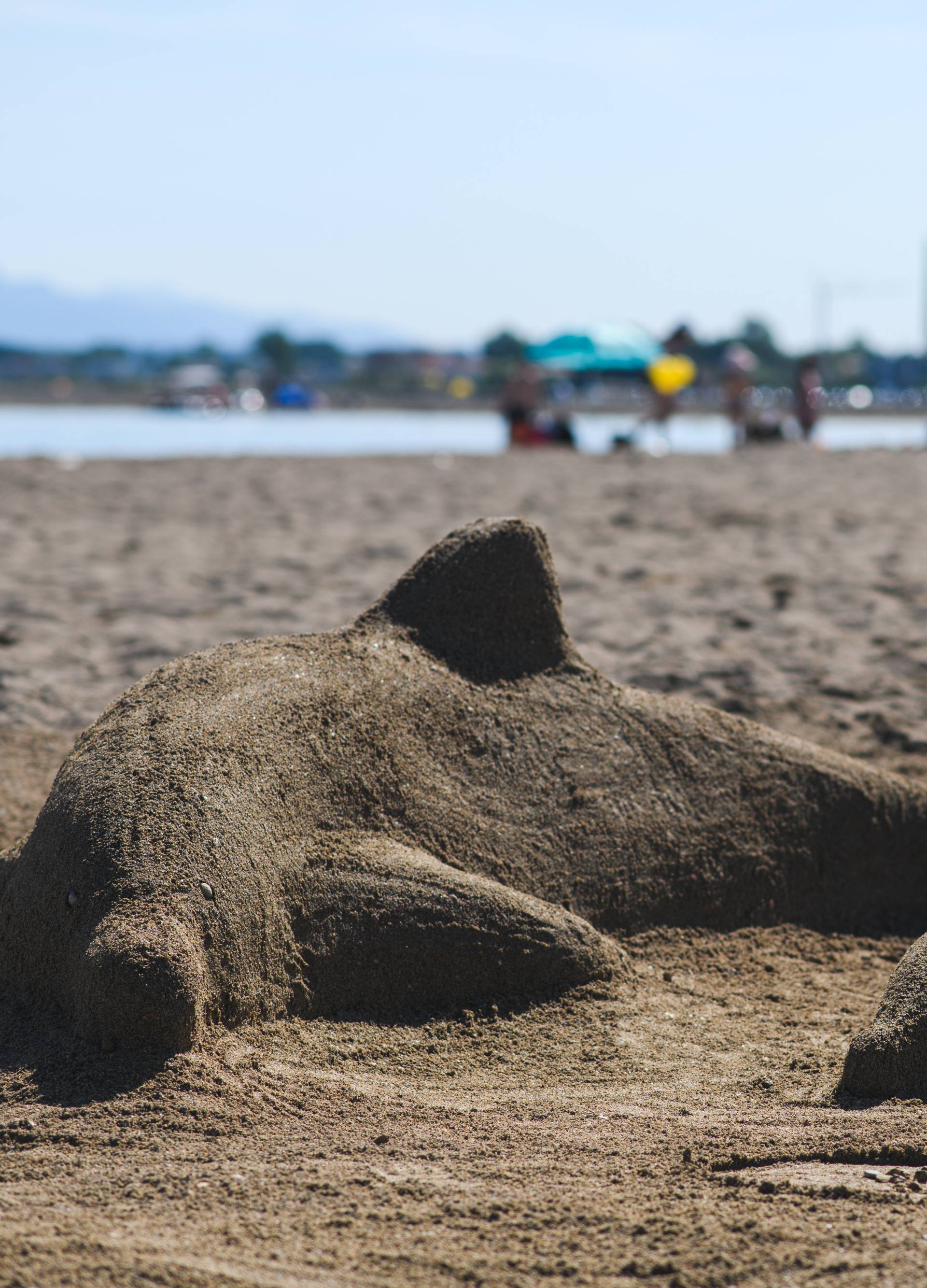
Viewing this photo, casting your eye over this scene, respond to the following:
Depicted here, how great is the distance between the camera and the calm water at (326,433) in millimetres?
18375

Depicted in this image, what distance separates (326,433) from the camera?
107 ft

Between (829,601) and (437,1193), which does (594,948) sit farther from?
(829,601)

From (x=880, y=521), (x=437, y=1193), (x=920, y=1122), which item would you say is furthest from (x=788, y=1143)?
(x=880, y=521)

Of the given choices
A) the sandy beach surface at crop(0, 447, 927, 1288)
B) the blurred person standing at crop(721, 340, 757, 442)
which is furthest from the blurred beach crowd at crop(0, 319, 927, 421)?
the sandy beach surface at crop(0, 447, 927, 1288)

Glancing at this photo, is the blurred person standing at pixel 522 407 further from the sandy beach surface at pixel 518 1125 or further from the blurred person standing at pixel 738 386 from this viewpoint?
the sandy beach surface at pixel 518 1125

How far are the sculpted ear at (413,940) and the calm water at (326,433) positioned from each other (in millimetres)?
11957

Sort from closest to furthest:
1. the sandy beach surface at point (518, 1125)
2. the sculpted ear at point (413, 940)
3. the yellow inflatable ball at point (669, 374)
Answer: the sandy beach surface at point (518, 1125) < the sculpted ear at point (413, 940) < the yellow inflatable ball at point (669, 374)

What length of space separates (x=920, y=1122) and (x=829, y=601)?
15.6ft

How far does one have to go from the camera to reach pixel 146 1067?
2840 mm

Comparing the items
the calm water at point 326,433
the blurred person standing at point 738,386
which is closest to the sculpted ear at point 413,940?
the calm water at point 326,433

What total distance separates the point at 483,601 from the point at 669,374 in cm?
1625

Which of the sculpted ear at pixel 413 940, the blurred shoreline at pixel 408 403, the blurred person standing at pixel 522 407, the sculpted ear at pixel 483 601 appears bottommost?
the sculpted ear at pixel 413 940

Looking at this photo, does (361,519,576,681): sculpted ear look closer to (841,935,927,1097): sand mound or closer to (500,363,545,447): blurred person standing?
(841,935,927,1097): sand mound

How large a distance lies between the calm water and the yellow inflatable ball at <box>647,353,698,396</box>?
65 centimetres
